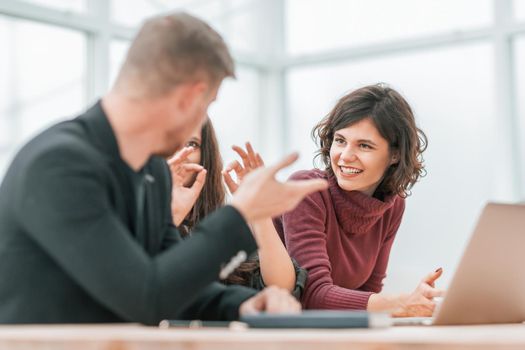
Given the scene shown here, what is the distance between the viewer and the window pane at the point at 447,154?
4.68m

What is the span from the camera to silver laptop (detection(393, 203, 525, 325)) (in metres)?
1.40

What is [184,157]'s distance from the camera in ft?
7.40

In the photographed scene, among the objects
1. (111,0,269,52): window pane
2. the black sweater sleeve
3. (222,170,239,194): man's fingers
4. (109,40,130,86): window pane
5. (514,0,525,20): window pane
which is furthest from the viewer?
(514,0,525,20): window pane

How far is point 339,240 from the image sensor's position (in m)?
2.43

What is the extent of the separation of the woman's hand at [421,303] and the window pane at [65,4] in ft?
8.56

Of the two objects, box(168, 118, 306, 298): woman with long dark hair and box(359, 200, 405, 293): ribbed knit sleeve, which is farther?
box(359, 200, 405, 293): ribbed knit sleeve

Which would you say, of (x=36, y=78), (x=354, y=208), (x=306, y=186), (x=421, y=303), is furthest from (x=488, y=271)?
(x=36, y=78)

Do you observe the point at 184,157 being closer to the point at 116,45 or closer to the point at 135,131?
the point at 135,131

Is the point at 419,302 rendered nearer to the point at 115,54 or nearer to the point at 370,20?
the point at 115,54

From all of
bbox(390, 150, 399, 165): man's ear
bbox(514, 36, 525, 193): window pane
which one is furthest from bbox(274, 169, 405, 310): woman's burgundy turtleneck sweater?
bbox(514, 36, 525, 193): window pane

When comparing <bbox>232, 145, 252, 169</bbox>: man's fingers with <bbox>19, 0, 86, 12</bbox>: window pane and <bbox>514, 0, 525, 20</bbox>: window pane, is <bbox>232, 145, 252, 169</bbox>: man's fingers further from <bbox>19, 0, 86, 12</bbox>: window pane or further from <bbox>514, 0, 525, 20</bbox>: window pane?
<bbox>514, 0, 525, 20</bbox>: window pane

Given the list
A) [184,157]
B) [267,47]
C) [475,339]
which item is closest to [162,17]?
[475,339]

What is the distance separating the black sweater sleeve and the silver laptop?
1.38 feet

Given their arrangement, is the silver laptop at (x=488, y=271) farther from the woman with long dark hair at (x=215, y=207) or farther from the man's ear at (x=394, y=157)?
the man's ear at (x=394, y=157)
